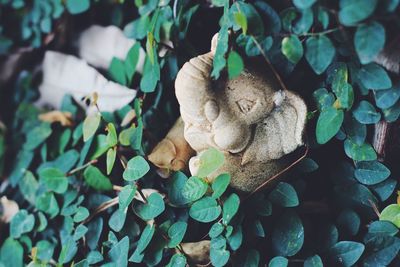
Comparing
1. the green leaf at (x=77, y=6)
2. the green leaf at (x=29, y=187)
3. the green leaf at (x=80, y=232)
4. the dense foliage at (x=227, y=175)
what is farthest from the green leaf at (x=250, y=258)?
the green leaf at (x=77, y=6)

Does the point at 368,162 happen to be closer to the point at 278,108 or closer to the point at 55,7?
the point at 278,108

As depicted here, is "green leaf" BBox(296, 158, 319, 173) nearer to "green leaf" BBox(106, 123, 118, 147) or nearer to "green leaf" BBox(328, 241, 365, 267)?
"green leaf" BBox(328, 241, 365, 267)

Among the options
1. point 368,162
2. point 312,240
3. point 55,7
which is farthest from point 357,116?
point 55,7

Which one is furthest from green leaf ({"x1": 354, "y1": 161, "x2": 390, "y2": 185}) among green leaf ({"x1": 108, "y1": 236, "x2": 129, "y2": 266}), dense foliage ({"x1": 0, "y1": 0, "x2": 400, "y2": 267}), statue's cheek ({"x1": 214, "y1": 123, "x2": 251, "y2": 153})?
green leaf ({"x1": 108, "y1": 236, "x2": 129, "y2": 266})

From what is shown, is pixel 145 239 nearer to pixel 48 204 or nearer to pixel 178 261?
pixel 178 261

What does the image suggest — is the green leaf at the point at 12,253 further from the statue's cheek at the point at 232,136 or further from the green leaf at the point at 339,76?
the green leaf at the point at 339,76
